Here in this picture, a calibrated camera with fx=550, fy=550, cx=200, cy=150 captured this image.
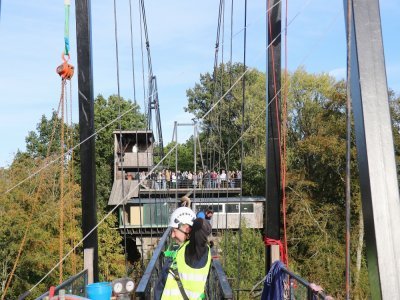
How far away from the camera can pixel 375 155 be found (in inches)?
78.5

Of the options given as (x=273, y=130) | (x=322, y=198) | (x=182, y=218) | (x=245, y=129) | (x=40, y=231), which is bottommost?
(x=40, y=231)

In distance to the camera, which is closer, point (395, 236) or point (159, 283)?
point (395, 236)

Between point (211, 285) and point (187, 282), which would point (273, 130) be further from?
point (187, 282)

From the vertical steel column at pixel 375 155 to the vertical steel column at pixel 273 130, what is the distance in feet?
11.7

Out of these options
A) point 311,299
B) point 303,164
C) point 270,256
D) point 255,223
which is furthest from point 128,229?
point 311,299

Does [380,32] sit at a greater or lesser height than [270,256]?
greater

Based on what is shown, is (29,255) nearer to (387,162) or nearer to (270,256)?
(270,256)

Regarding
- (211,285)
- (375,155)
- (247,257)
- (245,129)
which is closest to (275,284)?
(211,285)

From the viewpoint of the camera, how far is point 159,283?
3170 mm

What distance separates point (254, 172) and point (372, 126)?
32874 mm

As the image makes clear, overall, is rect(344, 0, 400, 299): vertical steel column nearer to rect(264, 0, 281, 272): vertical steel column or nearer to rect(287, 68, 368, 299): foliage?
rect(264, 0, 281, 272): vertical steel column

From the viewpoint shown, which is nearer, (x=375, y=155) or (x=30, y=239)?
(x=375, y=155)

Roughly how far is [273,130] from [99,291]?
2409mm

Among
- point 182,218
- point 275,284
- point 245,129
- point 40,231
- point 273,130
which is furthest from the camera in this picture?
point 245,129
